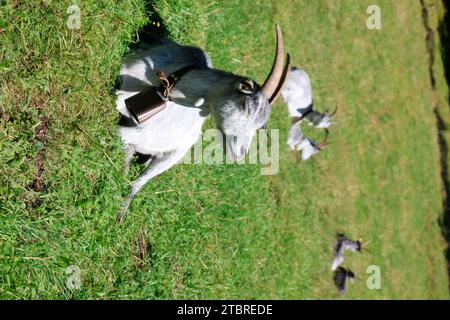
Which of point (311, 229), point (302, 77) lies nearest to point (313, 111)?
point (302, 77)

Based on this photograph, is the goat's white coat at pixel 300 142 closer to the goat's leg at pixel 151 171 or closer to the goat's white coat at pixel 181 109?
the goat's white coat at pixel 181 109

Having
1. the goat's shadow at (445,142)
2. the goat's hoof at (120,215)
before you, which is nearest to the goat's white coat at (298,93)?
the goat's hoof at (120,215)

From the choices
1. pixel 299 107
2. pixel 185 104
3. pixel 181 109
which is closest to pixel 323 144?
pixel 299 107

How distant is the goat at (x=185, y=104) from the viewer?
4.18 metres

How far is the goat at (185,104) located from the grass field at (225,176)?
20 cm

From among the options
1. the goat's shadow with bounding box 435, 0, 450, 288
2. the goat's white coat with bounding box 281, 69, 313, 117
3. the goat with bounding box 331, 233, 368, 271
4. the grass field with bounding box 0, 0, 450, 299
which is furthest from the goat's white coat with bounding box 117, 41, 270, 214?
the goat's shadow with bounding box 435, 0, 450, 288

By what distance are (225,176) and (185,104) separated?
2572mm

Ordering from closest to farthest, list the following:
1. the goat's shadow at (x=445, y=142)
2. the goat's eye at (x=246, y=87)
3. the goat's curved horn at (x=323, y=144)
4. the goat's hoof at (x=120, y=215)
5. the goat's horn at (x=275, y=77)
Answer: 1. the goat's eye at (x=246, y=87)
2. the goat's horn at (x=275, y=77)
3. the goat's hoof at (x=120, y=215)
4. the goat's curved horn at (x=323, y=144)
5. the goat's shadow at (x=445, y=142)

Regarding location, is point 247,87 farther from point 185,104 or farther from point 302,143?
point 302,143

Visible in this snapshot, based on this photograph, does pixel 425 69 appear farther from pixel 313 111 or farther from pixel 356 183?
pixel 313 111

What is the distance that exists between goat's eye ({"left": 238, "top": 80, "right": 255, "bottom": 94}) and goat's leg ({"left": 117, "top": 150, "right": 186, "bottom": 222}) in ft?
4.37

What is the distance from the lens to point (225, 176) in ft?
23.0

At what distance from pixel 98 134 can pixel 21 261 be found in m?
1.30

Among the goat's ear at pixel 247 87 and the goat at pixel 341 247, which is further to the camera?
the goat at pixel 341 247
